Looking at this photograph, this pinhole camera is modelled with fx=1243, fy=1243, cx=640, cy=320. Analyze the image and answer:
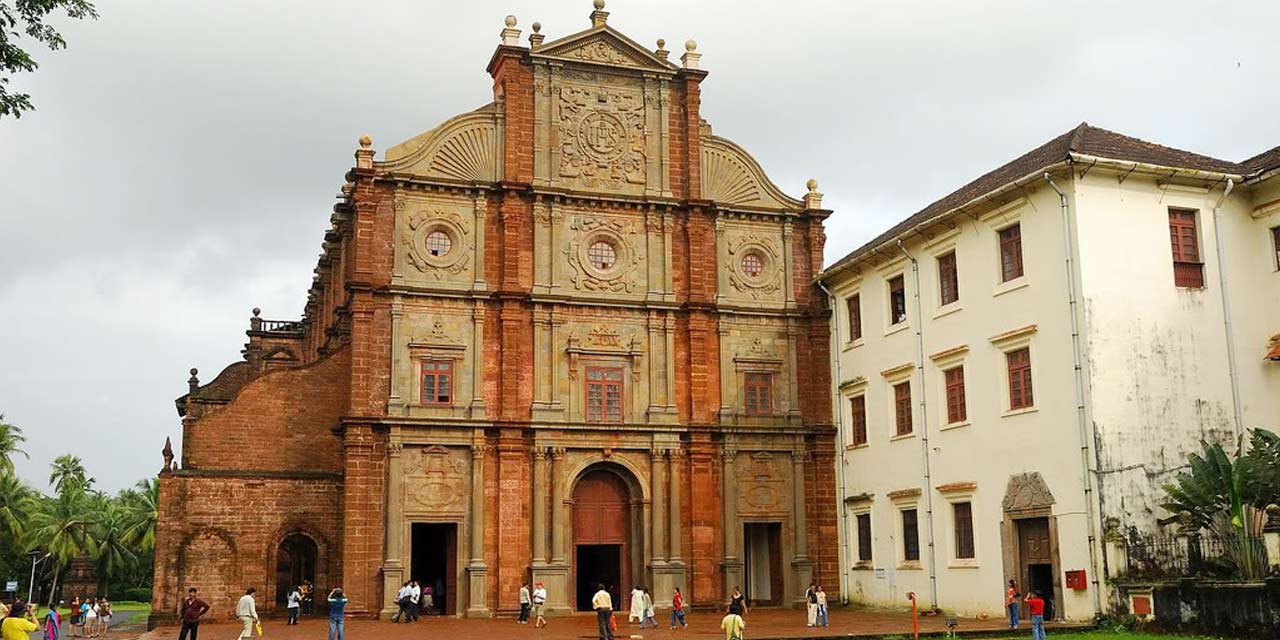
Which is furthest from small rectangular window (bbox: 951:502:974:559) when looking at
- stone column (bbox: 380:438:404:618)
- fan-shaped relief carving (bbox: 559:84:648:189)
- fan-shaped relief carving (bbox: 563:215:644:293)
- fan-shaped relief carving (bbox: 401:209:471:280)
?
fan-shaped relief carving (bbox: 401:209:471:280)

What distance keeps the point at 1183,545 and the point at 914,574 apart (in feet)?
25.3

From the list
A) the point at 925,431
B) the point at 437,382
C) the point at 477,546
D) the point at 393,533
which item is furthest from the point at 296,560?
the point at 925,431

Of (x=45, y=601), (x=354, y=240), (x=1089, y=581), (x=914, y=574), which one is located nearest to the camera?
(x=1089, y=581)

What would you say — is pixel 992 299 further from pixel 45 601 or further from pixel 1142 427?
pixel 45 601

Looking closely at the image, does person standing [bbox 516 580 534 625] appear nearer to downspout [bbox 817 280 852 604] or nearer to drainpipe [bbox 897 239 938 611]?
downspout [bbox 817 280 852 604]

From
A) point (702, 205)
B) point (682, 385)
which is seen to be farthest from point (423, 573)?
point (702, 205)

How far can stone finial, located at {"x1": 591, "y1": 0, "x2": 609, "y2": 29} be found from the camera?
37.1m

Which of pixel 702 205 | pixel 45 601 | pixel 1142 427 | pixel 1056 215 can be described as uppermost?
pixel 702 205

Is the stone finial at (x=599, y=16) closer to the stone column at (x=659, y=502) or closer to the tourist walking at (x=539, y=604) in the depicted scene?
the stone column at (x=659, y=502)

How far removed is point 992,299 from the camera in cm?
2950

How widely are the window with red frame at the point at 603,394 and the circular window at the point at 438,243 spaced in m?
5.26

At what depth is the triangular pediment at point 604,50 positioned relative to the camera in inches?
1433

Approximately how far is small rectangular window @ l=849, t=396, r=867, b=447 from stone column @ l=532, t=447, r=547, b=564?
8.97m

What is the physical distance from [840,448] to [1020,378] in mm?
8919
